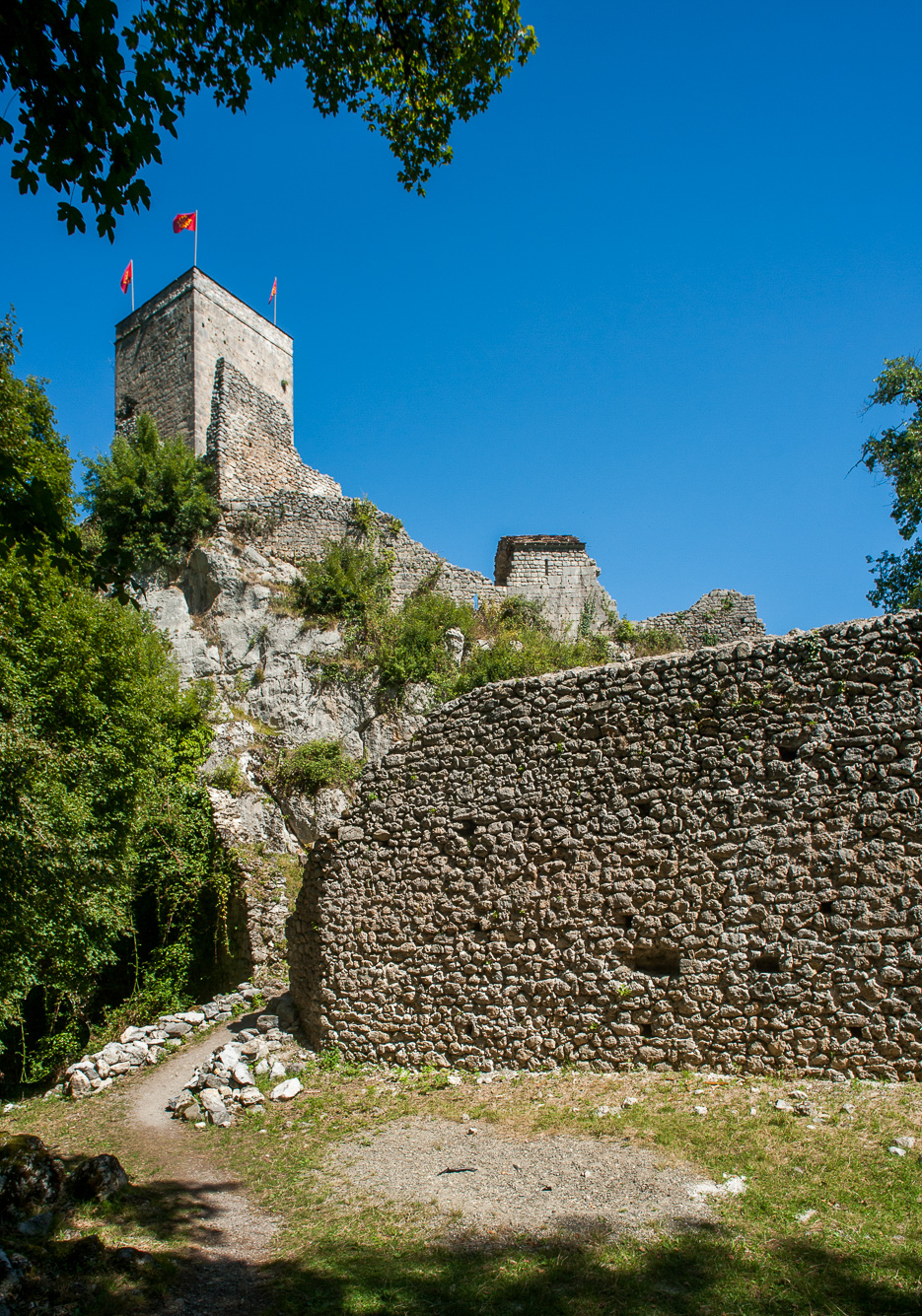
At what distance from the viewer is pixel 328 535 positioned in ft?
69.5

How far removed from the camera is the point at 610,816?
24.7ft

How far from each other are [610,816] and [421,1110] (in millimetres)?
3469

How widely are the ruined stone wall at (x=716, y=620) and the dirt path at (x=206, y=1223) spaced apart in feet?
52.9


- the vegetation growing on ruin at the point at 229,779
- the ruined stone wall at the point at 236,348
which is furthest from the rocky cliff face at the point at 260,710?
the ruined stone wall at the point at 236,348

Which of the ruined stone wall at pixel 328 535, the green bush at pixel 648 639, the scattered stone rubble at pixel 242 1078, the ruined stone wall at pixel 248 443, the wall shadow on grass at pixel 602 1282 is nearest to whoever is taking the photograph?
the wall shadow on grass at pixel 602 1282

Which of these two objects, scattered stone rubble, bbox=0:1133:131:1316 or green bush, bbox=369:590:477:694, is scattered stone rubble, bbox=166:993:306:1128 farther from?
green bush, bbox=369:590:477:694

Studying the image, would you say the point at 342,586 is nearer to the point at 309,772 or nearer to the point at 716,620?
the point at 309,772

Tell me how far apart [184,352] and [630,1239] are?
2531cm

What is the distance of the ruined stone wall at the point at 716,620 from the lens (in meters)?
19.7

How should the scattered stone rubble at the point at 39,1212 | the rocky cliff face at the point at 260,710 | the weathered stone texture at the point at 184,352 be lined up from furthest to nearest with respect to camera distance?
1. the weathered stone texture at the point at 184,352
2. the rocky cliff face at the point at 260,710
3. the scattered stone rubble at the point at 39,1212

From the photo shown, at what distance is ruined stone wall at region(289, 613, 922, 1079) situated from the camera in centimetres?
650

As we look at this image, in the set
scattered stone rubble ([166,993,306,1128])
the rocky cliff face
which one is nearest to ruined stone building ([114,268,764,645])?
the rocky cliff face

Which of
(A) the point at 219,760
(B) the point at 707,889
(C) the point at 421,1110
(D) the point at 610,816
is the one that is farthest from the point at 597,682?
(A) the point at 219,760

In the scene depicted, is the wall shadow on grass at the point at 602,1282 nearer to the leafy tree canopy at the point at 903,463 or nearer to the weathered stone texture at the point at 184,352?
the leafy tree canopy at the point at 903,463
